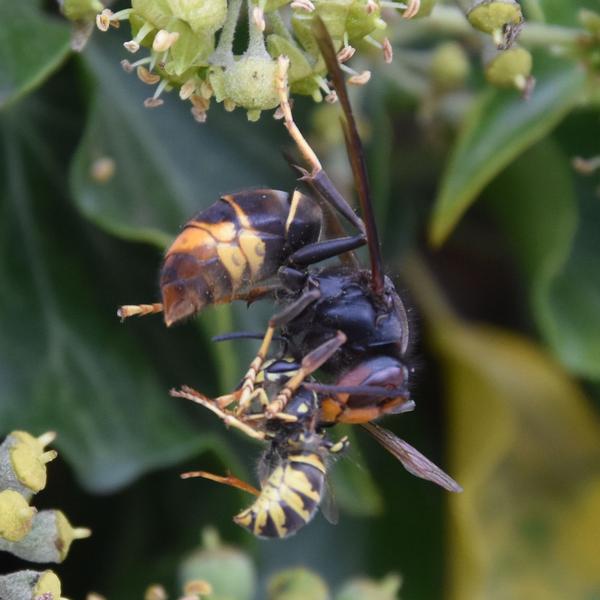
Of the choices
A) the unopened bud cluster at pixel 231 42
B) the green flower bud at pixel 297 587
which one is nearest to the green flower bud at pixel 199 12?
the unopened bud cluster at pixel 231 42

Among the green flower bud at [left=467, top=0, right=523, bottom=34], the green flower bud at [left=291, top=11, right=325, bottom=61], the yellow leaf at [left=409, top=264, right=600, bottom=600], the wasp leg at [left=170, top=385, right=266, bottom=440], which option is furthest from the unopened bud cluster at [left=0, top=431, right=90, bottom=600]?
the yellow leaf at [left=409, top=264, right=600, bottom=600]

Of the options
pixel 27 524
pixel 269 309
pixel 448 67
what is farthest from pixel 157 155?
pixel 27 524

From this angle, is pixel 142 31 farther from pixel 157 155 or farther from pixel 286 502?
pixel 157 155

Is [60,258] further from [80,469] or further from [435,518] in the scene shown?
[435,518]

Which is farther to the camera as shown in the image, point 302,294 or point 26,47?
point 26,47

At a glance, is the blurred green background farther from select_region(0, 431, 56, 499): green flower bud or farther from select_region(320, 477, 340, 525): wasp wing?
select_region(0, 431, 56, 499): green flower bud

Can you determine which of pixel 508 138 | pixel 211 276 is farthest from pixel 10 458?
pixel 508 138
